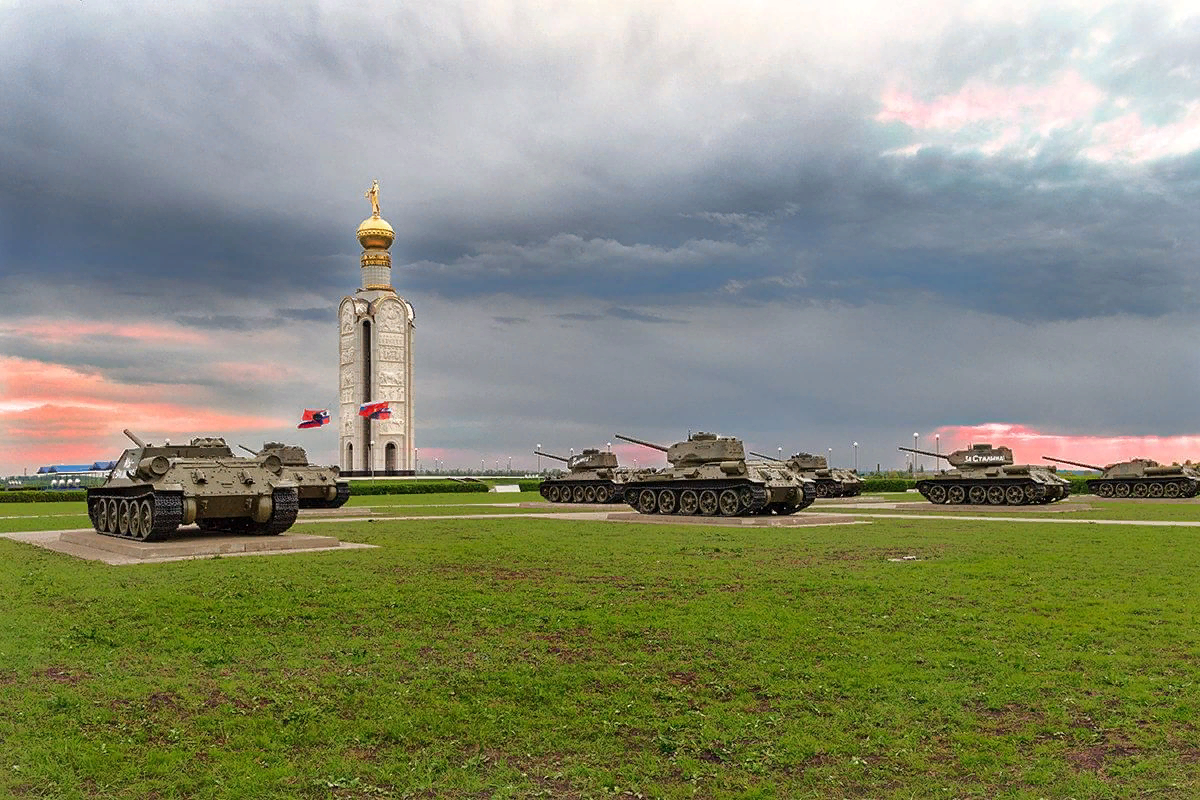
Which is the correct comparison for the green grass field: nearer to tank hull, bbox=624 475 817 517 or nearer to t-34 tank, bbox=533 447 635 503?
Answer: tank hull, bbox=624 475 817 517

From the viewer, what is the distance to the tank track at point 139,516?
19.8 metres

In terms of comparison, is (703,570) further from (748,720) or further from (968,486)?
(968,486)

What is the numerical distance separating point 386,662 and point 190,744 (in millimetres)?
2285

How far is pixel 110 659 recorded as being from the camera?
374 inches

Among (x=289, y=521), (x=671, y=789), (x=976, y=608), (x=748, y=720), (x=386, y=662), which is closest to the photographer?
(x=671, y=789)

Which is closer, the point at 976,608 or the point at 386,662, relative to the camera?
the point at 386,662

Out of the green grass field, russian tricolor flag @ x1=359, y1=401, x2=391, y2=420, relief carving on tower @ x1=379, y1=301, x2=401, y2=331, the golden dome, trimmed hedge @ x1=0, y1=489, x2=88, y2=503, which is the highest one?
the golden dome

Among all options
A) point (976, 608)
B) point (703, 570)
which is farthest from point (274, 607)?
point (976, 608)

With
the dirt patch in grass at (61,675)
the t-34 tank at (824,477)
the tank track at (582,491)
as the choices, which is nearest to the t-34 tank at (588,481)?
the tank track at (582,491)

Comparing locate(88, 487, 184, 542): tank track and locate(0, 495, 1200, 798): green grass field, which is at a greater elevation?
locate(88, 487, 184, 542): tank track

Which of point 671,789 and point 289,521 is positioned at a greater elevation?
point 289,521

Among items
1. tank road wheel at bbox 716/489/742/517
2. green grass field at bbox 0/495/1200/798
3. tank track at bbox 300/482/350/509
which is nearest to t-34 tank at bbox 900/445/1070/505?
tank road wheel at bbox 716/489/742/517

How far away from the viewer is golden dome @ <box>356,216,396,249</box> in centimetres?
9569

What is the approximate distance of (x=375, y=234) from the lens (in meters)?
96.0
